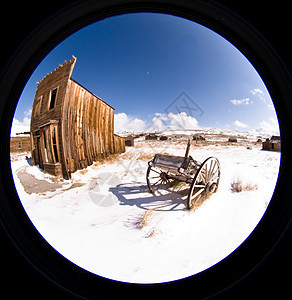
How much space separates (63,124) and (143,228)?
17.9 feet

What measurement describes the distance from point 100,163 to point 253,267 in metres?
7.72

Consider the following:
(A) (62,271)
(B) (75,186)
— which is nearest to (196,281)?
(A) (62,271)

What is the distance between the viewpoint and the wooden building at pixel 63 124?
5344 millimetres

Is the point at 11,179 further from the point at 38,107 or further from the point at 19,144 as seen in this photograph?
the point at 19,144

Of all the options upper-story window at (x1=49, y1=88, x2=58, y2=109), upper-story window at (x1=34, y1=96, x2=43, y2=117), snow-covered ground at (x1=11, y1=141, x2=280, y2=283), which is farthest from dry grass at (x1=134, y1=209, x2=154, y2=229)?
upper-story window at (x1=34, y1=96, x2=43, y2=117)

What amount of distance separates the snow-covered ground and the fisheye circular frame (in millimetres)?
816

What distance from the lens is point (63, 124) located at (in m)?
5.38

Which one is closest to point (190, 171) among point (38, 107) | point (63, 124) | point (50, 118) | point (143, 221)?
point (143, 221)

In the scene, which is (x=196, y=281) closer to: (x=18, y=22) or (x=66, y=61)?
Answer: (x=18, y=22)

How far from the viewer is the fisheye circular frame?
0.87m

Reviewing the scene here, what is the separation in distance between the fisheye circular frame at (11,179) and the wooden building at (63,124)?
502cm

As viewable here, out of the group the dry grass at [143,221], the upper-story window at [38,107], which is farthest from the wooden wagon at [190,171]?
the upper-story window at [38,107]

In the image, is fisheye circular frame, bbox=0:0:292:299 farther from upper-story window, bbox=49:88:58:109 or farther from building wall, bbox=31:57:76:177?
upper-story window, bbox=49:88:58:109

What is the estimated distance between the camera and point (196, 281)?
3.23 feet
